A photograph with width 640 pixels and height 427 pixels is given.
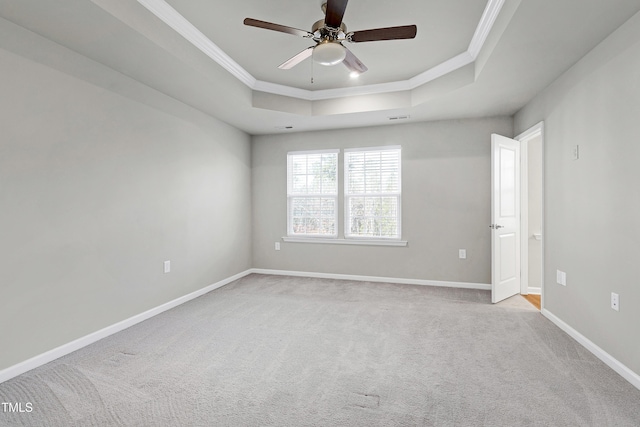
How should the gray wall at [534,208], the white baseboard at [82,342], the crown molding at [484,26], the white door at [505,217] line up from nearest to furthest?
the white baseboard at [82,342] → the crown molding at [484,26] → the white door at [505,217] → the gray wall at [534,208]

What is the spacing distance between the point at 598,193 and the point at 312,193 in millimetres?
3619

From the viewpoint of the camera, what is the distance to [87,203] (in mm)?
2732

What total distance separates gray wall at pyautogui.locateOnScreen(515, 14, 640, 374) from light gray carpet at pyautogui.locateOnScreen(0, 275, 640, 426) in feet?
1.06

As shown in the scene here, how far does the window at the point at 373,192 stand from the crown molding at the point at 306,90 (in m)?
1.03

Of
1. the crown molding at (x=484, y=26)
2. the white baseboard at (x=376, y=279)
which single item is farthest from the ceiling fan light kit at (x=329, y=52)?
the white baseboard at (x=376, y=279)

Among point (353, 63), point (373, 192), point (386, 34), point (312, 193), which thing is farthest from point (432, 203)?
point (386, 34)

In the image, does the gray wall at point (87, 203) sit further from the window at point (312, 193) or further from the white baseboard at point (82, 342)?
the window at point (312, 193)

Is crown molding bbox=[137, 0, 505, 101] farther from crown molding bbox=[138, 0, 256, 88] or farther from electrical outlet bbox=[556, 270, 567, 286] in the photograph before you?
electrical outlet bbox=[556, 270, 567, 286]

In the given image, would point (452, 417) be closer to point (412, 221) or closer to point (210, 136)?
point (412, 221)

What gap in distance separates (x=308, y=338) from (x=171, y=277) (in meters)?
1.88

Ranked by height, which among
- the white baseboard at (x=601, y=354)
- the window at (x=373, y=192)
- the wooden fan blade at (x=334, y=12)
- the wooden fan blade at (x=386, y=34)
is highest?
the wooden fan blade at (x=334, y=12)

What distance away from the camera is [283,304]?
3.81 metres

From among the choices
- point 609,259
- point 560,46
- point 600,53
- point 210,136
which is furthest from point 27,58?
point 609,259

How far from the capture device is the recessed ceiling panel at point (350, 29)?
2.48 metres
